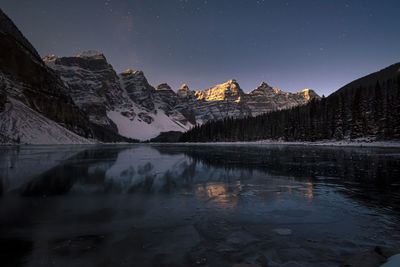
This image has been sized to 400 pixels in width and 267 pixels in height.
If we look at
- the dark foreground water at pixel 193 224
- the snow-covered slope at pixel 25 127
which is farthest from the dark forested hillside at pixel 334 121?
the snow-covered slope at pixel 25 127

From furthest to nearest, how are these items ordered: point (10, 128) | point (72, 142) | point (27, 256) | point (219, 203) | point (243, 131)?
point (243, 131) → point (72, 142) → point (10, 128) → point (219, 203) → point (27, 256)

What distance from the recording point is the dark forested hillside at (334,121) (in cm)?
5429

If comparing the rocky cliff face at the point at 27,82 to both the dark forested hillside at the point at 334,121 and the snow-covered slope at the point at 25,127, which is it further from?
the dark forested hillside at the point at 334,121

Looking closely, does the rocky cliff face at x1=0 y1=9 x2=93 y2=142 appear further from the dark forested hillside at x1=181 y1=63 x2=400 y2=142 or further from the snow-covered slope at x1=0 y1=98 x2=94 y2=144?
the dark forested hillside at x1=181 y1=63 x2=400 y2=142

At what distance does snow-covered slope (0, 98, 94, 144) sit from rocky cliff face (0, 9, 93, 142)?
9.38 ft

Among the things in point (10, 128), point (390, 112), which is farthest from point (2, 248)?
point (10, 128)

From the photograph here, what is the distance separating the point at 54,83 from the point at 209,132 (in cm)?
9326

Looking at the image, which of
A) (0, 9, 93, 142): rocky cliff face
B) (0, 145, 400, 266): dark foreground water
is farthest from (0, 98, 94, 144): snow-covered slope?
(0, 145, 400, 266): dark foreground water

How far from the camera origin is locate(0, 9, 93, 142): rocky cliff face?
264 feet

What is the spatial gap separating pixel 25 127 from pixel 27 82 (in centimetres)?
3708

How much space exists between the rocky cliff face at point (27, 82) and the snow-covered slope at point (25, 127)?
286cm

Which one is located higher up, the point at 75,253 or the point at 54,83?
the point at 54,83

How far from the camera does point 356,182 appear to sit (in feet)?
34.8

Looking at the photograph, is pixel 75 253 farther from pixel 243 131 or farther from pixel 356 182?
pixel 243 131
